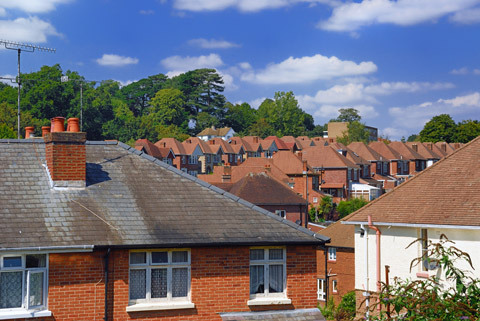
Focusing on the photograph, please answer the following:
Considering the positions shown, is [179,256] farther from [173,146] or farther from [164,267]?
[173,146]

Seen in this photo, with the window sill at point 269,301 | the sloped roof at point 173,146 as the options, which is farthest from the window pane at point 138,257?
the sloped roof at point 173,146

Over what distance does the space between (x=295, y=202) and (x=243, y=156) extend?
6495 centimetres

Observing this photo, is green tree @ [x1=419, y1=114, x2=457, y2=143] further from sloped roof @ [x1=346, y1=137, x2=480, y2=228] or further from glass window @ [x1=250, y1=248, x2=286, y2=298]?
glass window @ [x1=250, y1=248, x2=286, y2=298]

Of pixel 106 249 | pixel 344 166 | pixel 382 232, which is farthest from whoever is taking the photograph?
pixel 344 166

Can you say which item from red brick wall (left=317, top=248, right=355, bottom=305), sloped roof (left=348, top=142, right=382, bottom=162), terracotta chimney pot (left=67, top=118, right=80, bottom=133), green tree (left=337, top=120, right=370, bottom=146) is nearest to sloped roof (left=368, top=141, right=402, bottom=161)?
sloped roof (left=348, top=142, right=382, bottom=162)

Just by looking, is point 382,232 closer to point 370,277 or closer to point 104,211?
point 370,277

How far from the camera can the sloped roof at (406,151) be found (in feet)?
349

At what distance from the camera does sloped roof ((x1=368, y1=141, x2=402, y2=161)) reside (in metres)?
104

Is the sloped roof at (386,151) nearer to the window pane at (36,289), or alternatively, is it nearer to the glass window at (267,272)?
the glass window at (267,272)

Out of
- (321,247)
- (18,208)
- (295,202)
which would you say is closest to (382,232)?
(321,247)

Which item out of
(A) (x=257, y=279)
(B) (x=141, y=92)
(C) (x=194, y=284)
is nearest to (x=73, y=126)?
(C) (x=194, y=284)

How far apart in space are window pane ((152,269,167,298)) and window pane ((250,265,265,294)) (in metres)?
2.06

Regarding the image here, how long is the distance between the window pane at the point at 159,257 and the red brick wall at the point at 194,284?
0.60 m

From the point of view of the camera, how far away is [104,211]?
1435 centimetres
